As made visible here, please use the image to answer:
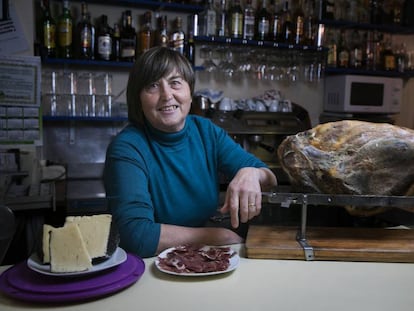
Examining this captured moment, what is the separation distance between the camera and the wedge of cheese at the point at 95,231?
30.2 inches

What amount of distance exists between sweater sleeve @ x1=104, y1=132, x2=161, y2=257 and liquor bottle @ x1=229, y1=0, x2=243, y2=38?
180 centimetres

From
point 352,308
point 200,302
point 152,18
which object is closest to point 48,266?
point 200,302

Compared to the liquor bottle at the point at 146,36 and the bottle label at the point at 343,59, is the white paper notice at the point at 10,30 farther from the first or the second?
the bottle label at the point at 343,59

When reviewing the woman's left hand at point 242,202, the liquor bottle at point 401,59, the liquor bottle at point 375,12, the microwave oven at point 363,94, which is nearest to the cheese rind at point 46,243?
the woman's left hand at point 242,202

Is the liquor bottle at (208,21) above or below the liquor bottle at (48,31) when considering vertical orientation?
A: above

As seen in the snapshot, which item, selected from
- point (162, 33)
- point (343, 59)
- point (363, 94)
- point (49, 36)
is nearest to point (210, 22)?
point (162, 33)

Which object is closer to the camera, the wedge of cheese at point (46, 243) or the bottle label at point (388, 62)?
the wedge of cheese at point (46, 243)

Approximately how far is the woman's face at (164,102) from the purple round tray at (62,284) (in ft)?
1.72

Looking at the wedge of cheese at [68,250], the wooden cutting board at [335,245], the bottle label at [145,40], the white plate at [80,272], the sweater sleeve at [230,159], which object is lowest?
the wooden cutting board at [335,245]

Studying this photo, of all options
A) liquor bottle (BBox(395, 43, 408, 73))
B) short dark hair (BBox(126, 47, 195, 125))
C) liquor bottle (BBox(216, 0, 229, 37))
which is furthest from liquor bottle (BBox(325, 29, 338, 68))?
short dark hair (BBox(126, 47, 195, 125))

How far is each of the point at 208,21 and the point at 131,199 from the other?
1.96m

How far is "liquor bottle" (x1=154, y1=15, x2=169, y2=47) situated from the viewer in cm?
269

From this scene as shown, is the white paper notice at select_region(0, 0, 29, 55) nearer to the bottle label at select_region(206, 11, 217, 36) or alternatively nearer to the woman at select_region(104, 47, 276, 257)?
the bottle label at select_region(206, 11, 217, 36)

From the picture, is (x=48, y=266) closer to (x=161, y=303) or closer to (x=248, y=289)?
(x=161, y=303)
